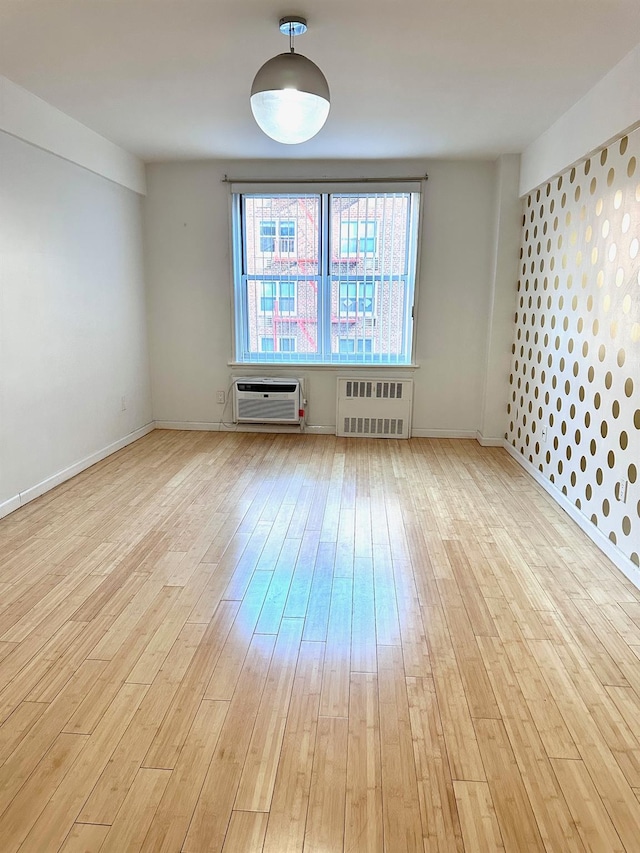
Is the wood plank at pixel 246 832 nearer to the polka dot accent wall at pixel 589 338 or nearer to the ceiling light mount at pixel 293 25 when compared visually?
the polka dot accent wall at pixel 589 338

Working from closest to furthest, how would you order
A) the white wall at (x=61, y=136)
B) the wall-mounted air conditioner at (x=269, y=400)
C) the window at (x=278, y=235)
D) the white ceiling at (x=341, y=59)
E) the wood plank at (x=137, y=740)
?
the wood plank at (x=137, y=740)
the white ceiling at (x=341, y=59)
the white wall at (x=61, y=136)
the window at (x=278, y=235)
the wall-mounted air conditioner at (x=269, y=400)

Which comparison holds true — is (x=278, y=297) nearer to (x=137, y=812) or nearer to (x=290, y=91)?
(x=290, y=91)

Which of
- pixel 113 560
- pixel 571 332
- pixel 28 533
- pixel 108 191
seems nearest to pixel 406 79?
pixel 571 332

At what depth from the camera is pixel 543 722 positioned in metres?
1.88

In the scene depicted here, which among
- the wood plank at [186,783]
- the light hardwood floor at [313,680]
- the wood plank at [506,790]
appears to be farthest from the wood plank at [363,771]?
the wood plank at [186,783]

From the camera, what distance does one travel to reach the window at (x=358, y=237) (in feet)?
17.6

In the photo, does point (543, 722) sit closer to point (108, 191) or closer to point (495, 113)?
point (495, 113)

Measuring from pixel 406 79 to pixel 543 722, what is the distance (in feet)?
10.6

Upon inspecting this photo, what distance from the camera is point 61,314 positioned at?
4.13 meters

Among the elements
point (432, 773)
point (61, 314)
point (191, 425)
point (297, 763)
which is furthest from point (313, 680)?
point (191, 425)

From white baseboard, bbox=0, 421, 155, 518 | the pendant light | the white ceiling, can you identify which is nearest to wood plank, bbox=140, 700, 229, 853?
white baseboard, bbox=0, 421, 155, 518

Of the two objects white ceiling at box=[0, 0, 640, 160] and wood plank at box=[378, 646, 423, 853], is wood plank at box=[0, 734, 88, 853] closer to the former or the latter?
wood plank at box=[378, 646, 423, 853]

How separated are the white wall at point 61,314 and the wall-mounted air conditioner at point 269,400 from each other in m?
1.00

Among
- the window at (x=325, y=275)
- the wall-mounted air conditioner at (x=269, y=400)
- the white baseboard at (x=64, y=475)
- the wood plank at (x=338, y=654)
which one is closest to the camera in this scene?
the wood plank at (x=338, y=654)
